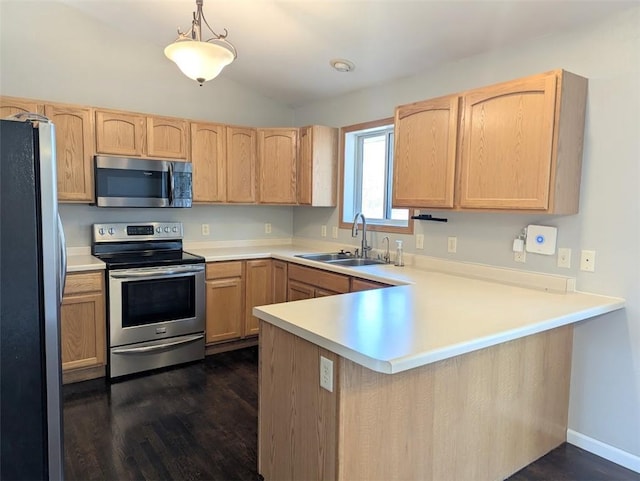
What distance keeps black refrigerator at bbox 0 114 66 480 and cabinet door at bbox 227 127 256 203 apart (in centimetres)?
260

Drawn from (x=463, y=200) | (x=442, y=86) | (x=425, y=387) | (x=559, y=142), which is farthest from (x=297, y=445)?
(x=442, y=86)

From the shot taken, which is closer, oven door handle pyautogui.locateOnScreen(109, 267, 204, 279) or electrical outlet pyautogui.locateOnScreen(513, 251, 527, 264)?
electrical outlet pyautogui.locateOnScreen(513, 251, 527, 264)

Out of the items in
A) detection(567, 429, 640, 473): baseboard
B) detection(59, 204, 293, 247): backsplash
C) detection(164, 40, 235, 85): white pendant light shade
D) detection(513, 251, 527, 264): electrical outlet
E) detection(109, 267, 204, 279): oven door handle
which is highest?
detection(164, 40, 235, 85): white pendant light shade

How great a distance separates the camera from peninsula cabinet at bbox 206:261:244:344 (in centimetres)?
369

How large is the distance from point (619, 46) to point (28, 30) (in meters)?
4.03

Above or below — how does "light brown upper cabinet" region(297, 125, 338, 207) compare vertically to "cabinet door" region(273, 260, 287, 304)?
above

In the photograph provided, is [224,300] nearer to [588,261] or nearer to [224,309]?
[224,309]

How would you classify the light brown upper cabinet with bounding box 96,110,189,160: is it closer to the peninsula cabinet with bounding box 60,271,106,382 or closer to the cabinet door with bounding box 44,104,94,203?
the cabinet door with bounding box 44,104,94,203

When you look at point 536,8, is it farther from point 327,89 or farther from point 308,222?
point 308,222

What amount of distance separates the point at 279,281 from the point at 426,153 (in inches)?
72.2

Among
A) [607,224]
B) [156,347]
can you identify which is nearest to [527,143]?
[607,224]

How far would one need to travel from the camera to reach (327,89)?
405 centimetres

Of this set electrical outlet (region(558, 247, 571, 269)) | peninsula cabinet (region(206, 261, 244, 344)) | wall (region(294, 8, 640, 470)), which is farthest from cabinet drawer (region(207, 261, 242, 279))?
A: electrical outlet (region(558, 247, 571, 269))

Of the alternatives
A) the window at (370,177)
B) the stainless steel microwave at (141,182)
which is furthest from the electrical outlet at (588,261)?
the stainless steel microwave at (141,182)
